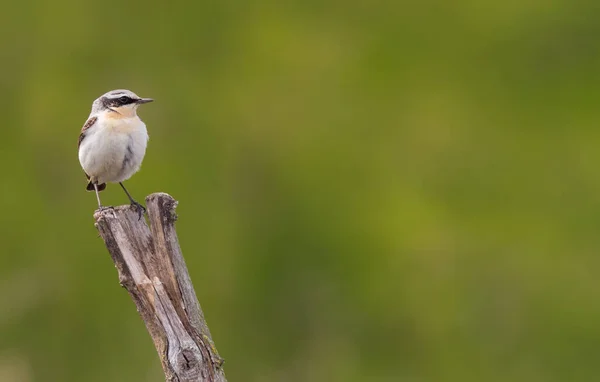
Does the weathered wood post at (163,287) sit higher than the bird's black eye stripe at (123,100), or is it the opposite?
the bird's black eye stripe at (123,100)

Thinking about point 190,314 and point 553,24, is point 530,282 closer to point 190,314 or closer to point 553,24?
→ point 553,24

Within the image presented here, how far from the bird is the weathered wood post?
1.65 meters

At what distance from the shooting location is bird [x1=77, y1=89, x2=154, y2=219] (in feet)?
21.6

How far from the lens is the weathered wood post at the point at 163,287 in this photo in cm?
458

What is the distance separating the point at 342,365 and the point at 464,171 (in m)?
3.98

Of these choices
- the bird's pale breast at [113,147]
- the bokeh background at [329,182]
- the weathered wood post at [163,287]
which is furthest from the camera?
the bokeh background at [329,182]

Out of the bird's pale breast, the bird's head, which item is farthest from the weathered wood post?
the bird's head

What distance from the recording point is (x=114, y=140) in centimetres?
657

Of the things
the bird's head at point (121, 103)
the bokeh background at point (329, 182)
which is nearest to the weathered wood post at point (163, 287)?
the bird's head at point (121, 103)

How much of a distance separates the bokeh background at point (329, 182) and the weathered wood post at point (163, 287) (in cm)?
940

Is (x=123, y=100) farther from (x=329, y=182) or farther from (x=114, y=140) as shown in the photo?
(x=329, y=182)

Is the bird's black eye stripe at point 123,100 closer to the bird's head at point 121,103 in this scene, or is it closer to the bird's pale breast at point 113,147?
the bird's head at point 121,103

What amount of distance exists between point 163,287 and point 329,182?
458 inches

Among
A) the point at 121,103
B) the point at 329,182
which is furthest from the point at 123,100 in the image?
the point at 329,182
